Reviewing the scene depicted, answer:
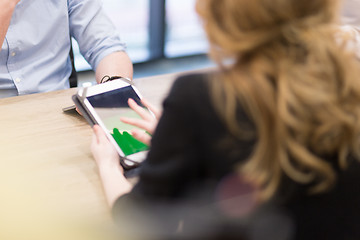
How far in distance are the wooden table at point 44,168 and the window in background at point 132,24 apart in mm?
2019

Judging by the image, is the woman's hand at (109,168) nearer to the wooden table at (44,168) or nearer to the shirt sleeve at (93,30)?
the wooden table at (44,168)

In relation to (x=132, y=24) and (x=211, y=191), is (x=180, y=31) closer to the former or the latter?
(x=132, y=24)

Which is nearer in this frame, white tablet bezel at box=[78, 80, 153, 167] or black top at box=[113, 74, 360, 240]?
black top at box=[113, 74, 360, 240]

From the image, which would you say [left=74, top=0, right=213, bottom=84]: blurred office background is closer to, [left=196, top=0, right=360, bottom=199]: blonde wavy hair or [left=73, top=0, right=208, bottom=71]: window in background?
[left=73, top=0, right=208, bottom=71]: window in background

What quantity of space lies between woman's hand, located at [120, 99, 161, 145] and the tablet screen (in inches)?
0.7

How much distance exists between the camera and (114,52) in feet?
4.66

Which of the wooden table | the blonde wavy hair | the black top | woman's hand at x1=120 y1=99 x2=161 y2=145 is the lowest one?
the wooden table

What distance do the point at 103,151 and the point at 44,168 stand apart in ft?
0.43

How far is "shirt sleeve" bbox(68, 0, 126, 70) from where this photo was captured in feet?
4.68

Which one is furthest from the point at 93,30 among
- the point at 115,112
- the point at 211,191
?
the point at 211,191

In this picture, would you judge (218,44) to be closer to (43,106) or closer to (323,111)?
(323,111)

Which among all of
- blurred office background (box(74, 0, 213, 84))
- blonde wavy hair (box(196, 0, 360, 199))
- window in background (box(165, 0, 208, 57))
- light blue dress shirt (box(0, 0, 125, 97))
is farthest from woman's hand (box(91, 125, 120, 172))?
window in background (box(165, 0, 208, 57))

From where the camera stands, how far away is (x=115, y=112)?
0.99 metres

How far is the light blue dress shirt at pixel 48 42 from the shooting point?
1.31 meters
